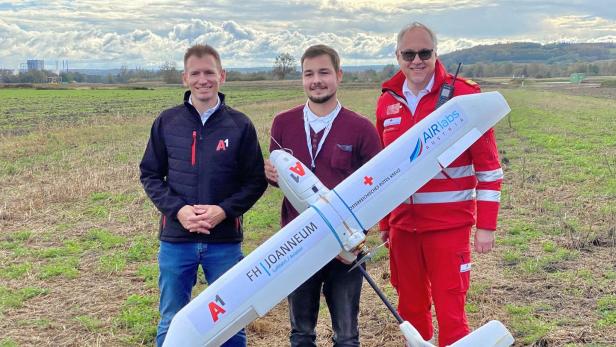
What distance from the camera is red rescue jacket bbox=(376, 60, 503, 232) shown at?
180 inches

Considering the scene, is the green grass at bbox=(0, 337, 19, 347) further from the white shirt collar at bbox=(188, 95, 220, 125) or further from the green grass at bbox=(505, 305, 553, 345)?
the green grass at bbox=(505, 305, 553, 345)

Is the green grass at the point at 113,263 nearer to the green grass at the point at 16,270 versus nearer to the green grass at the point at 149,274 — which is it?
the green grass at the point at 149,274

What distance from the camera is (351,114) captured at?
4590mm

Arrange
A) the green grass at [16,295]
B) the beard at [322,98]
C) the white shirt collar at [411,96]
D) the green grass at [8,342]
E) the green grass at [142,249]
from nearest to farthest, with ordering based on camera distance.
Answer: the beard at [322,98]
the white shirt collar at [411,96]
the green grass at [8,342]
the green grass at [16,295]
the green grass at [142,249]

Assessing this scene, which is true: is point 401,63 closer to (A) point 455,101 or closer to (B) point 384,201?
(A) point 455,101

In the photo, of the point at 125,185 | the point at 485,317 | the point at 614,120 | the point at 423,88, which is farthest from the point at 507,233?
the point at 614,120

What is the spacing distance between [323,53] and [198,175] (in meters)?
1.41

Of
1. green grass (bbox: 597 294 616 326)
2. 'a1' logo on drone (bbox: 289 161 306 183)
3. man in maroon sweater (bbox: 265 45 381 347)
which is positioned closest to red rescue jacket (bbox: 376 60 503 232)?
man in maroon sweater (bbox: 265 45 381 347)

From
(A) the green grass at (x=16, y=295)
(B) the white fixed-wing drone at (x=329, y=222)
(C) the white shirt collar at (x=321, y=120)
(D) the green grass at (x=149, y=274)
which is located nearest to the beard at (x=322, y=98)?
(C) the white shirt collar at (x=321, y=120)

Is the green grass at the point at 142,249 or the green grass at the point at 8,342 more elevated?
the green grass at the point at 142,249

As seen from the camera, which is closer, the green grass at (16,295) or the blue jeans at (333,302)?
the blue jeans at (333,302)

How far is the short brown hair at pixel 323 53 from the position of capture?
4.54 m

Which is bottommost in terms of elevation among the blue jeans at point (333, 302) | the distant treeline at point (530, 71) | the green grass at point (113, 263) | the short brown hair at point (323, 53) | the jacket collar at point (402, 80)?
the green grass at point (113, 263)

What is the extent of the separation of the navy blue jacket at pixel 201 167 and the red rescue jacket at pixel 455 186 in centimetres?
127
